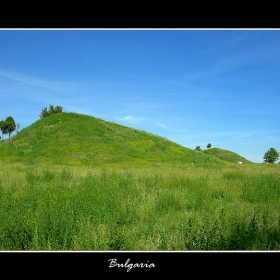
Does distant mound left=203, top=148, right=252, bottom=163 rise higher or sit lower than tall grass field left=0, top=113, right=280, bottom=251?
higher

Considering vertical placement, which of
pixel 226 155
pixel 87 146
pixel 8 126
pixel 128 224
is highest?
pixel 8 126

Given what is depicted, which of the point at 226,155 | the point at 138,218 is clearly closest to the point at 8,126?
the point at 138,218

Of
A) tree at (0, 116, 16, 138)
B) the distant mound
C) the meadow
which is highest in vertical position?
tree at (0, 116, 16, 138)

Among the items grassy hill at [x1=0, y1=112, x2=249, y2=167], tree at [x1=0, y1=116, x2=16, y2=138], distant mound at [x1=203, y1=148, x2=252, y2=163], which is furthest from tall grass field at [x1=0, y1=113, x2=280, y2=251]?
distant mound at [x1=203, y1=148, x2=252, y2=163]

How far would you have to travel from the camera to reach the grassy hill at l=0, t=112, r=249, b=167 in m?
23.8

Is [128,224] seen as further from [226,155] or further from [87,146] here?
[226,155]

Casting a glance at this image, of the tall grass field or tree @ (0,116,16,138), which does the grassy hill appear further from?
the tall grass field

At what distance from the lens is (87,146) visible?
2748 cm

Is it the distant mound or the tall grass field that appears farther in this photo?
the distant mound

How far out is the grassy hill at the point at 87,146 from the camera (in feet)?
78.2

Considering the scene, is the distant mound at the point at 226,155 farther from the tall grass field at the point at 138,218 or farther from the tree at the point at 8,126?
the tall grass field at the point at 138,218

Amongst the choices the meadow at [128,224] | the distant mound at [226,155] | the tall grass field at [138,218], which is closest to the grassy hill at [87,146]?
the tall grass field at [138,218]

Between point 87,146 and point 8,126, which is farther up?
point 8,126

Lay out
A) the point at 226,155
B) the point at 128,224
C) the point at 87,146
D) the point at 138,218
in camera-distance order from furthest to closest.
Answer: the point at 226,155
the point at 87,146
the point at 138,218
the point at 128,224
